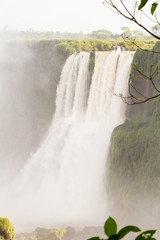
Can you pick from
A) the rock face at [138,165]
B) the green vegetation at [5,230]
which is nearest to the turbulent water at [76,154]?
the rock face at [138,165]

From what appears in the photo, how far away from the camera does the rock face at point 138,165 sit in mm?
13086

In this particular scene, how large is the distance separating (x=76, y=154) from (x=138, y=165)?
18.3 feet

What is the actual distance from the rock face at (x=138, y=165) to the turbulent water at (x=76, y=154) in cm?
128

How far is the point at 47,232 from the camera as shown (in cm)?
1348

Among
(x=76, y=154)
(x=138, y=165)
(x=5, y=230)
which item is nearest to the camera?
(x=5, y=230)

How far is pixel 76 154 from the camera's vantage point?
18.6 metres

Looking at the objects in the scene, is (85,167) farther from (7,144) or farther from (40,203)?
(7,144)

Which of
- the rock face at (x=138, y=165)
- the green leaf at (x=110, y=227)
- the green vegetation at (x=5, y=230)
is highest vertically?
the green leaf at (x=110, y=227)

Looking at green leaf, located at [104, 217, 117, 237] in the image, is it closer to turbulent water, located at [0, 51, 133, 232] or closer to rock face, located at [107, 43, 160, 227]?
rock face, located at [107, 43, 160, 227]

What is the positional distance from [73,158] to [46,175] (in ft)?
10.3

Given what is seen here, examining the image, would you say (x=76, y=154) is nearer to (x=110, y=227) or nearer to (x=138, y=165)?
(x=138, y=165)

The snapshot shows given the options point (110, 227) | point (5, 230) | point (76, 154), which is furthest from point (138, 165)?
point (110, 227)

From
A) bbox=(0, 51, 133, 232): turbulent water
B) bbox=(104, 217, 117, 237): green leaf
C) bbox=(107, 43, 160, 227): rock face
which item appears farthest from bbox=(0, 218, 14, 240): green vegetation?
bbox=(104, 217, 117, 237): green leaf

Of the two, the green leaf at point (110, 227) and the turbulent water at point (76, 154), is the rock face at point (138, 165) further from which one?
the green leaf at point (110, 227)
